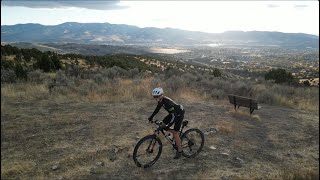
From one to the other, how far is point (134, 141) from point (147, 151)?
6.97ft

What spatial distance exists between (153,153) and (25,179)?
327 cm

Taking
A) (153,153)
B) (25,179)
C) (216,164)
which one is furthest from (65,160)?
(216,164)

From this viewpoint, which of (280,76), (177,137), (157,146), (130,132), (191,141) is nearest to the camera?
(177,137)

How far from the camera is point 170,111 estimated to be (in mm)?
8094

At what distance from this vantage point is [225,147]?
10.3 metres

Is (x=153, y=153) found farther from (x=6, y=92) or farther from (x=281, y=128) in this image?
(x=6, y=92)

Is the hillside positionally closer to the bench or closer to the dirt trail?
the dirt trail

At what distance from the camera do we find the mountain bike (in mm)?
8227

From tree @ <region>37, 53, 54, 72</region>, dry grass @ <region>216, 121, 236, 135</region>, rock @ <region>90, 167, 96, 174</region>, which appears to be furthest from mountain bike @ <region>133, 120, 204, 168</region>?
tree @ <region>37, 53, 54, 72</region>

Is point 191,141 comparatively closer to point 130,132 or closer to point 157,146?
point 157,146

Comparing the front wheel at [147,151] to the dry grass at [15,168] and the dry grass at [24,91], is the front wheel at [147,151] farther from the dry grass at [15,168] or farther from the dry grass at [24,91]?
the dry grass at [24,91]

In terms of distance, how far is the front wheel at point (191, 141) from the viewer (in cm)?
906

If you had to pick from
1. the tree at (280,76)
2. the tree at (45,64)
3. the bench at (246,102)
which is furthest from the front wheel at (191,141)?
the tree at (280,76)

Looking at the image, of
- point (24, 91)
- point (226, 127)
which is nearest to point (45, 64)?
point (24, 91)
